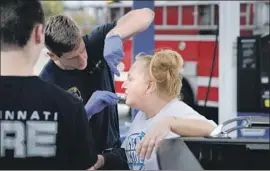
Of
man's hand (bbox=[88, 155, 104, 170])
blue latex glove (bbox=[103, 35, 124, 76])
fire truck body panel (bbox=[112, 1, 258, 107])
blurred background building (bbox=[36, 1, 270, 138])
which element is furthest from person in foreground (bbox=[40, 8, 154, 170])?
fire truck body panel (bbox=[112, 1, 258, 107])

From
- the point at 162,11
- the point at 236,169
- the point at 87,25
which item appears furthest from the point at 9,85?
the point at 87,25

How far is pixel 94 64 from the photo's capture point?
8.75ft

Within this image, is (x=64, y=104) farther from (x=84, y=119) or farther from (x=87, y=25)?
(x=87, y=25)

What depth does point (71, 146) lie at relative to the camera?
65.2 inches

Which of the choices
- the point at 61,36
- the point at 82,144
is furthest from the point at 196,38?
the point at 82,144

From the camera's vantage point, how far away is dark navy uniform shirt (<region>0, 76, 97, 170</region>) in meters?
1.59

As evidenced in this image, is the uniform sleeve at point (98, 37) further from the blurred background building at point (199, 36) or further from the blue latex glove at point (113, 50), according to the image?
the blurred background building at point (199, 36)

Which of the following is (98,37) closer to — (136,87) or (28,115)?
(136,87)

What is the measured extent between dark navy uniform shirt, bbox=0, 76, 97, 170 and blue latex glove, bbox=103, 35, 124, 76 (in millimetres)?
845

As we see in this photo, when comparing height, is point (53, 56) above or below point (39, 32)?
below

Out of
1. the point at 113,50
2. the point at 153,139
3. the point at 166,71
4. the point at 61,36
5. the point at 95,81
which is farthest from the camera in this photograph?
the point at 95,81

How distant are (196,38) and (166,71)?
4.69m

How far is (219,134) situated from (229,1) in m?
2.96

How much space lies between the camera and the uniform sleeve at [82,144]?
5.42 feet
